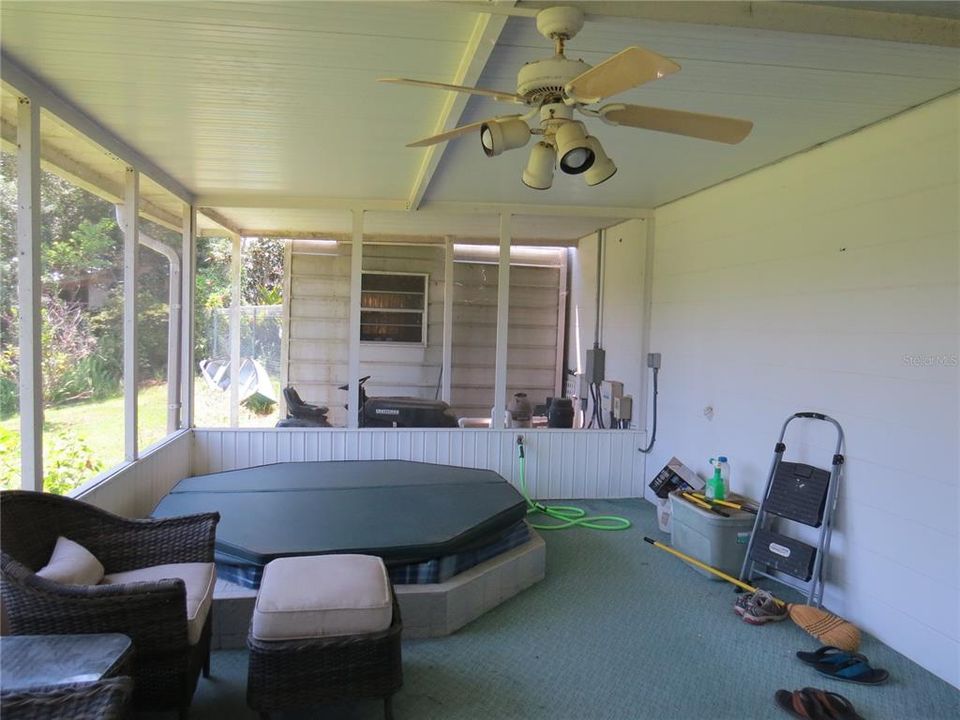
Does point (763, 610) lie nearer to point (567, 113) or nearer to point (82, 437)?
point (567, 113)

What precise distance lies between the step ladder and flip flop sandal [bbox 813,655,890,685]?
52 centimetres

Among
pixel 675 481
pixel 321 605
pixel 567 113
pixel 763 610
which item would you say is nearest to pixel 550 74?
pixel 567 113

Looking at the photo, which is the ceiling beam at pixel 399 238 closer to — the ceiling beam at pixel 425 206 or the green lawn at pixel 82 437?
the ceiling beam at pixel 425 206

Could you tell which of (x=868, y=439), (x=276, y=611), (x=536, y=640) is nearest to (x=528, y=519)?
(x=536, y=640)

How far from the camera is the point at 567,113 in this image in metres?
Answer: 2.06

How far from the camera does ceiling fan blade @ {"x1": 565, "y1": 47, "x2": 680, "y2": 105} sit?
1610 millimetres

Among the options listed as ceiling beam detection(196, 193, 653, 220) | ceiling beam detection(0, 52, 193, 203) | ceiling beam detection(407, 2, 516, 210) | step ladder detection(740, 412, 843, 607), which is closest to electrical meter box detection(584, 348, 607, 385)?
ceiling beam detection(196, 193, 653, 220)

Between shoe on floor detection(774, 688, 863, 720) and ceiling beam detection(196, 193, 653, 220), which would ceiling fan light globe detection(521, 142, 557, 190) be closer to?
shoe on floor detection(774, 688, 863, 720)

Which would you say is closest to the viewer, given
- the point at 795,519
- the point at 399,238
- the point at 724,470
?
the point at 795,519

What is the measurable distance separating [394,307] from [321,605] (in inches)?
227

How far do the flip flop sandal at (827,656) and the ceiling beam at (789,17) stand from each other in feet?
8.69

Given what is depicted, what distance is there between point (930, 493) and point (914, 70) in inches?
74.5

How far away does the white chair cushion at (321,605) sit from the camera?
7.46 ft

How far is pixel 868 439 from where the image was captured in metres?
3.21
